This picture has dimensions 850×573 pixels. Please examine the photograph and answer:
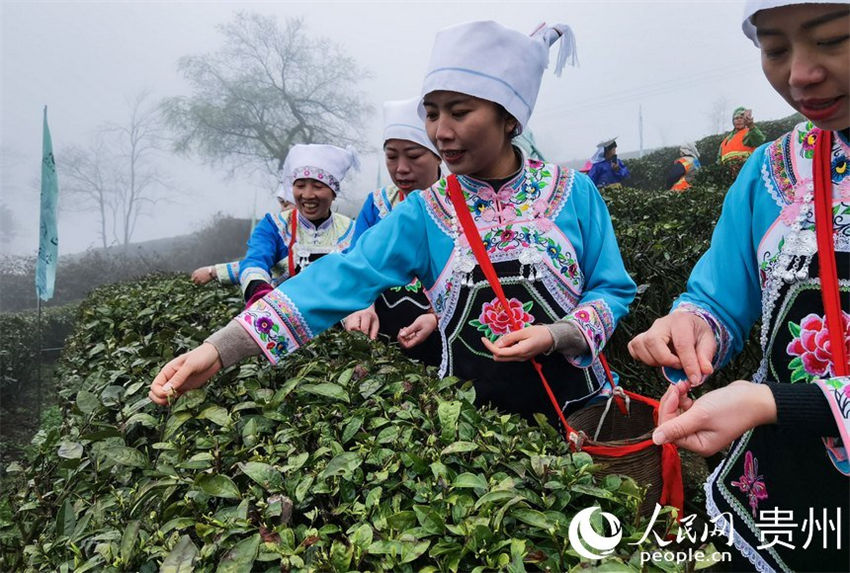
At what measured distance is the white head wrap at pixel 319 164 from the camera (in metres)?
3.98

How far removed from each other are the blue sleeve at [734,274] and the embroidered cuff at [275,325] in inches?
40.3

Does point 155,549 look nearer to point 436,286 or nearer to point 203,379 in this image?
point 203,379

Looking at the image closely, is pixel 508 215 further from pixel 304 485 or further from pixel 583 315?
pixel 304 485

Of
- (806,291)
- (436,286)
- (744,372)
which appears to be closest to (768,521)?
(806,291)

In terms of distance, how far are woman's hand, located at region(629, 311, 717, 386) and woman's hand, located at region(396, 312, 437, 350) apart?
99 cm

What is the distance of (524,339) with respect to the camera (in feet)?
5.29

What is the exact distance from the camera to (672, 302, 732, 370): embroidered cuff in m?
1.36

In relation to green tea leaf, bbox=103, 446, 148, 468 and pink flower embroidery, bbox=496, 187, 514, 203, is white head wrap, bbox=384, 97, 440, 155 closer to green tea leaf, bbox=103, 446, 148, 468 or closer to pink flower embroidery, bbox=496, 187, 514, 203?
pink flower embroidery, bbox=496, 187, 514, 203

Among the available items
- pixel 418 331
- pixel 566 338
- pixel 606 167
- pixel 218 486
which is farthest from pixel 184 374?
pixel 606 167

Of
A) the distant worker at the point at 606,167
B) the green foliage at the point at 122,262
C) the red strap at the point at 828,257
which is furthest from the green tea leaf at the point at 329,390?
the green foliage at the point at 122,262

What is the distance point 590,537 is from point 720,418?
287mm

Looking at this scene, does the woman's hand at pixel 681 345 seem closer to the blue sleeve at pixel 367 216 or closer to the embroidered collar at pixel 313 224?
the blue sleeve at pixel 367 216

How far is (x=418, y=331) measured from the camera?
7.42 ft

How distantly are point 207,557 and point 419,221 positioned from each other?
48.1 inches
